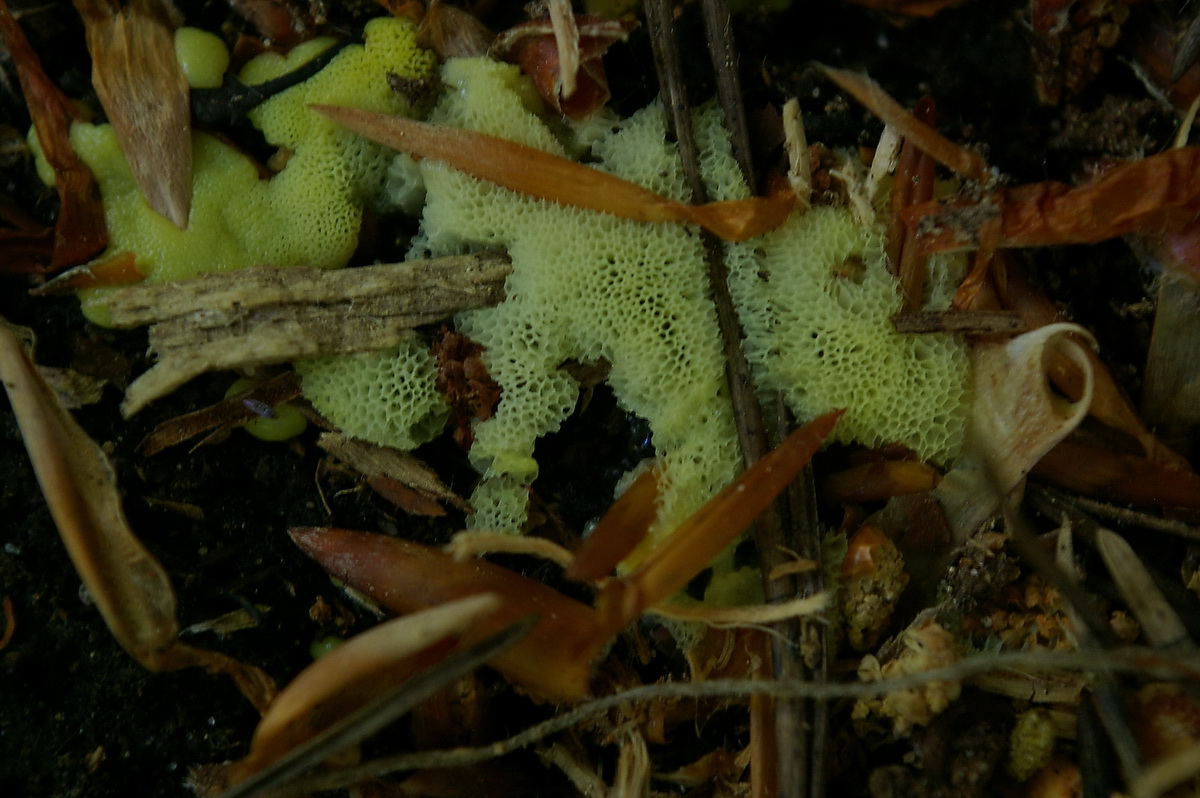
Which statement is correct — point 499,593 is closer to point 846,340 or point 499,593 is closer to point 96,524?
point 96,524

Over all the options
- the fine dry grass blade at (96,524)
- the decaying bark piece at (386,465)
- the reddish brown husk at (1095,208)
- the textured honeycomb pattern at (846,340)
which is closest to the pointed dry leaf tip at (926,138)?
the reddish brown husk at (1095,208)

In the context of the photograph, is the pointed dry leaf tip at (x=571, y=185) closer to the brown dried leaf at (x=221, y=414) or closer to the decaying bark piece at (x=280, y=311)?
the decaying bark piece at (x=280, y=311)

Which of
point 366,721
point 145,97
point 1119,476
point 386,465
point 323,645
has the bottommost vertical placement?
point 323,645

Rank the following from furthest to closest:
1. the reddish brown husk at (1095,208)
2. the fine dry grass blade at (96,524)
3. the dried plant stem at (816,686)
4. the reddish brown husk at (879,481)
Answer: the reddish brown husk at (879,481), the reddish brown husk at (1095,208), the fine dry grass blade at (96,524), the dried plant stem at (816,686)

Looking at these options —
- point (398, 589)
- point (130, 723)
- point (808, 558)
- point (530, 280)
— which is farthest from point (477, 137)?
point (130, 723)

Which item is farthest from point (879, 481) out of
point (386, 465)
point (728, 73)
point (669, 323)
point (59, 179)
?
point (59, 179)

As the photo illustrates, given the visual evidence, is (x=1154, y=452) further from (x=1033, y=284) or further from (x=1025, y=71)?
(x=1025, y=71)
